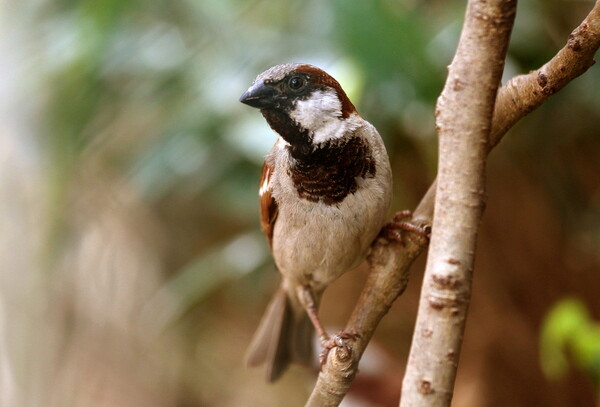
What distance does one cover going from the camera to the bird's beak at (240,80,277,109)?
3.75ft

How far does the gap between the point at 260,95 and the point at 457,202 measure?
47cm

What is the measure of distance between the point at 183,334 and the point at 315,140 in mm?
2140

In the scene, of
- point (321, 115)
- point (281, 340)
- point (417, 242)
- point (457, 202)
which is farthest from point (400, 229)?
point (281, 340)

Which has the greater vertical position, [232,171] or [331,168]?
[232,171]

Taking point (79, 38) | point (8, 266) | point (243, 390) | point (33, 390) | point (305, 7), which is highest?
point (305, 7)

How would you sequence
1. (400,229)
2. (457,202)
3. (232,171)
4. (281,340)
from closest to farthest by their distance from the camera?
(457,202) < (400,229) < (281,340) < (232,171)

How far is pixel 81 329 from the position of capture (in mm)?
3125

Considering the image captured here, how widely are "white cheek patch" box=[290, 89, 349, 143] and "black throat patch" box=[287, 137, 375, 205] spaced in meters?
0.02

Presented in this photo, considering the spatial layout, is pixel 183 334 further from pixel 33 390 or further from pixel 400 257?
pixel 400 257

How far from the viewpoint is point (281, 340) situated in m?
1.78

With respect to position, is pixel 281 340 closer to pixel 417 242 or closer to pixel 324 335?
pixel 324 335

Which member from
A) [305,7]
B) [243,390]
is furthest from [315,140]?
[243,390]

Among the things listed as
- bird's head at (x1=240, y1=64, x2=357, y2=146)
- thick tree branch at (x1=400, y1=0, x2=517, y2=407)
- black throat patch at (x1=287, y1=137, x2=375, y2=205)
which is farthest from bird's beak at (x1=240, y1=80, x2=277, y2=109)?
thick tree branch at (x1=400, y1=0, x2=517, y2=407)

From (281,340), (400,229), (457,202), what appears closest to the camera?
(457,202)
